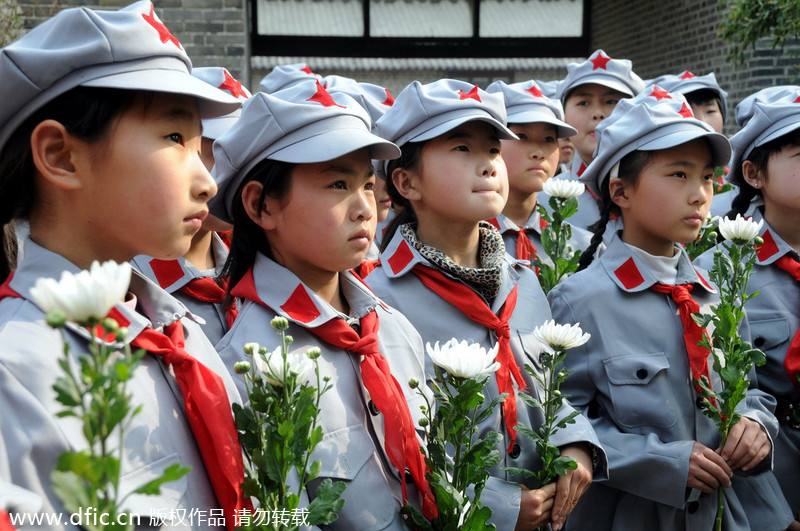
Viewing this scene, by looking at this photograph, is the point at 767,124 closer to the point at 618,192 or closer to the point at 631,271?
the point at 618,192

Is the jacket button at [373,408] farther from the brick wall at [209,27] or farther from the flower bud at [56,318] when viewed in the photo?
the brick wall at [209,27]

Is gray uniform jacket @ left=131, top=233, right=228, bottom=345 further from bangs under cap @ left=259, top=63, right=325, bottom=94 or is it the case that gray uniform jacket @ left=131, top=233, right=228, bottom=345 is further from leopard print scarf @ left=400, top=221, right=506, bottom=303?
bangs under cap @ left=259, top=63, right=325, bottom=94

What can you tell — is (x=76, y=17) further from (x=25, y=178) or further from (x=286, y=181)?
(x=286, y=181)

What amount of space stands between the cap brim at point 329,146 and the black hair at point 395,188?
729 mm

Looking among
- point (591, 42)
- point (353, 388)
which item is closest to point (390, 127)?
point (353, 388)

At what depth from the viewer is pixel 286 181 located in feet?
7.22

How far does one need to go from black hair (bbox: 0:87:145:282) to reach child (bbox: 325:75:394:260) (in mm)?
1642

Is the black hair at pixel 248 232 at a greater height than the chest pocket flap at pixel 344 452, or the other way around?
the black hair at pixel 248 232

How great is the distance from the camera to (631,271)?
3.04 m

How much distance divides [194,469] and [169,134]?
646 mm

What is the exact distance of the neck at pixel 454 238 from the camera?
9.42 ft

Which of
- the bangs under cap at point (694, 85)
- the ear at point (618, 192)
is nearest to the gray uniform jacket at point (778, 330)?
the ear at point (618, 192)

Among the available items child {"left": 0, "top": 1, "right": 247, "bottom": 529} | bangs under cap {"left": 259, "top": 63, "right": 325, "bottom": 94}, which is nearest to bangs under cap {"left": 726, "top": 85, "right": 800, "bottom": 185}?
bangs under cap {"left": 259, "top": 63, "right": 325, "bottom": 94}

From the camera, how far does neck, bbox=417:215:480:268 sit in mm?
2871
